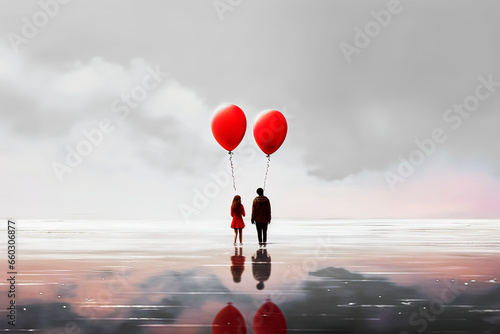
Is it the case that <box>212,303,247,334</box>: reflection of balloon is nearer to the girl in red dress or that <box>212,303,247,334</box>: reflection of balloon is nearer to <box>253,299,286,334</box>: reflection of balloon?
<box>253,299,286,334</box>: reflection of balloon

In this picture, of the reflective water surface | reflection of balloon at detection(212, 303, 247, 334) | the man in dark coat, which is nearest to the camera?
reflection of balloon at detection(212, 303, 247, 334)

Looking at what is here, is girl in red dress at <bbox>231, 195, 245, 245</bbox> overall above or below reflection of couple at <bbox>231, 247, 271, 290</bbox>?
above

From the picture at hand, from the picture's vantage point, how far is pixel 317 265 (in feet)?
40.8

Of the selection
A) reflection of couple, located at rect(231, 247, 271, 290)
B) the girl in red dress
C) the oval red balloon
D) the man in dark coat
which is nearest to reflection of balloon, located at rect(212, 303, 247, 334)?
reflection of couple, located at rect(231, 247, 271, 290)

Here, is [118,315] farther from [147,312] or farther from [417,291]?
[417,291]

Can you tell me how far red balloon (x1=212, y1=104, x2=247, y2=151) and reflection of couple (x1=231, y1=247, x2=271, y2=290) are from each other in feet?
12.5

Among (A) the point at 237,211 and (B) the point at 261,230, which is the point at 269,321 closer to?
(A) the point at 237,211

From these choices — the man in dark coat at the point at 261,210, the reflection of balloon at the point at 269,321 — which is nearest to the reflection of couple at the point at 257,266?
the man in dark coat at the point at 261,210

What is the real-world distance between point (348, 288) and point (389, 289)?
0.72 m

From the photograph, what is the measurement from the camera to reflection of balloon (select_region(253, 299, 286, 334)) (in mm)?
5746

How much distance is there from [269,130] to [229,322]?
36.4ft

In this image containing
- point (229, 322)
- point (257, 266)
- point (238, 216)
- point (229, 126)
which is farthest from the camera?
point (238, 216)

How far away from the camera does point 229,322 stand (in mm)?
6152

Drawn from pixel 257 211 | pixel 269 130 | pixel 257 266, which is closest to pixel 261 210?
pixel 257 211
